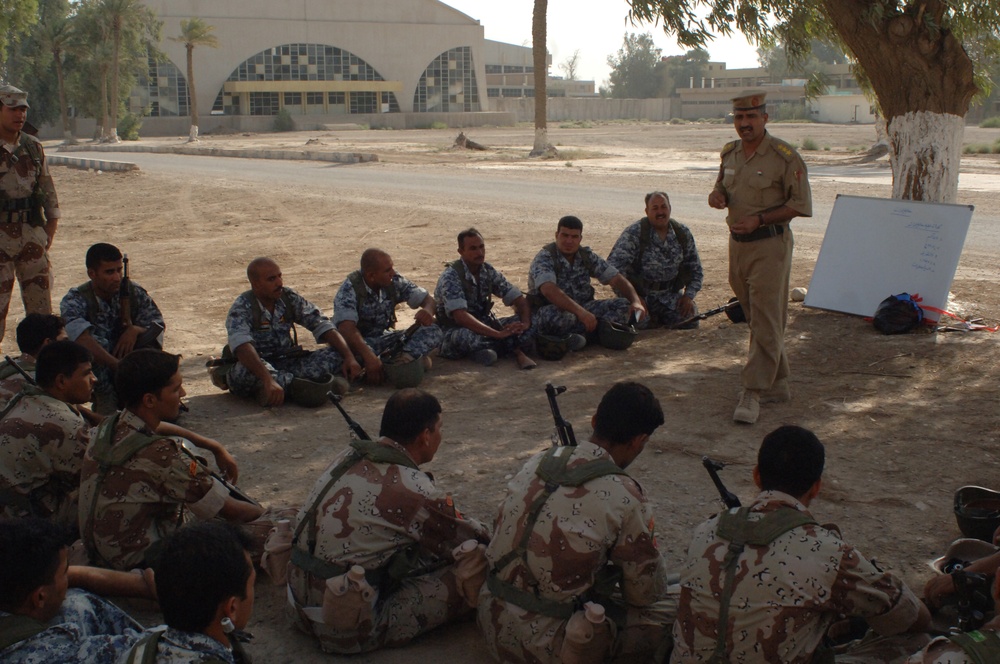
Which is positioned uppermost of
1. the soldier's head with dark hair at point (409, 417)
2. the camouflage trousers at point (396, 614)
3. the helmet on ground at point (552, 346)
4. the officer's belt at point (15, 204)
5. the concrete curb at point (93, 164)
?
the officer's belt at point (15, 204)

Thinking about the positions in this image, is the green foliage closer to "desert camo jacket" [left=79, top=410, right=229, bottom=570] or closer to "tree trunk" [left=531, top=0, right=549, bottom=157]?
"tree trunk" [left=531, top=0, right=549, bottom=157]

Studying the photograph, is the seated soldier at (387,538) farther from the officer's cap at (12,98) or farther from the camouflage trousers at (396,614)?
the officer's cap at (12,98)

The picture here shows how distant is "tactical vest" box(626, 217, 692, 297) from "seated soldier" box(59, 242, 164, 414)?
4.06 meters

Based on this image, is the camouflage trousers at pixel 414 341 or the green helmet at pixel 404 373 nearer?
the green helmet at pixel 404 373

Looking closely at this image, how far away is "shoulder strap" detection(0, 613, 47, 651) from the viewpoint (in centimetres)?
265

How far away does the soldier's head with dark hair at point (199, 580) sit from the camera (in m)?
2.63

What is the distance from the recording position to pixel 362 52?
234 ft

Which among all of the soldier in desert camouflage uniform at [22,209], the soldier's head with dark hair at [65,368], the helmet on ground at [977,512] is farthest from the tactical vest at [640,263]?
the soldier's head with dark hair at [65,368]

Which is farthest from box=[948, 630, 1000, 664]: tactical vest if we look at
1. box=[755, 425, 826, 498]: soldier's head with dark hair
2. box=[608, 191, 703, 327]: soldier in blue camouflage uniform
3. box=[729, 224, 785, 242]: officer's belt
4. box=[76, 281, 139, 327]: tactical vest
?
box=[608, 191, 703, 327]: soldier in blue camouflage uniform

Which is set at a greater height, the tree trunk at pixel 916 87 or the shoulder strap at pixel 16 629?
the tree trunk at pixel 916 87

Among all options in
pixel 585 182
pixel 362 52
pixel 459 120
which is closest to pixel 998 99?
pixel 459 120

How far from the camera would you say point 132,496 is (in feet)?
12.3

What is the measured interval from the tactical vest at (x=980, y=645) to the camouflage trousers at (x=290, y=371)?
4881mm

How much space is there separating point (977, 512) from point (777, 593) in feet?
5.90
